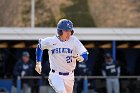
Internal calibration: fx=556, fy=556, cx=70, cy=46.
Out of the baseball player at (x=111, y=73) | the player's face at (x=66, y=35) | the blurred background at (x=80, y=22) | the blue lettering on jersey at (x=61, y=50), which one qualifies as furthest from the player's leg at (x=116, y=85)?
the player's face at (x=66, y=35)

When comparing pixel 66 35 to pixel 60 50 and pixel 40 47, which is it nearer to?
pixel 60 50

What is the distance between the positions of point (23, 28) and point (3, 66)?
1955mm

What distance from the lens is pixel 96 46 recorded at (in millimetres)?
19406

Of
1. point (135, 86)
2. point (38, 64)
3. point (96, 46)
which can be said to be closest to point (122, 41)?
point (96, 46)

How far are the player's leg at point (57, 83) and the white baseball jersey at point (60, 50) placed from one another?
5.9 inches

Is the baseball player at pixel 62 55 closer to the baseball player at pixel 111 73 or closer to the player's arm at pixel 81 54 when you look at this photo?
the player's arm at pixel 81 54

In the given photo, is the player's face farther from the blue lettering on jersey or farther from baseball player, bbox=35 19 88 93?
the blue lettering on jersey

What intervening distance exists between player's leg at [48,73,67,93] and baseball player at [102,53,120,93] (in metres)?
6.48

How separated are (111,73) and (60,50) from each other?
21.7ft

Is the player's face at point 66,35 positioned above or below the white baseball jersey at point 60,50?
above

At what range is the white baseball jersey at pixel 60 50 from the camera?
9629 millimetres

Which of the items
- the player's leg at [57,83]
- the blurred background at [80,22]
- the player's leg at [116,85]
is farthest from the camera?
the blurred background at [80,22]

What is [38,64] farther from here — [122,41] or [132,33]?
[122,41]

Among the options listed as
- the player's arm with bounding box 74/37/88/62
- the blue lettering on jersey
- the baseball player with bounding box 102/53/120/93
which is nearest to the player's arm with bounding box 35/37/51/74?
the blue lettering on jersey
